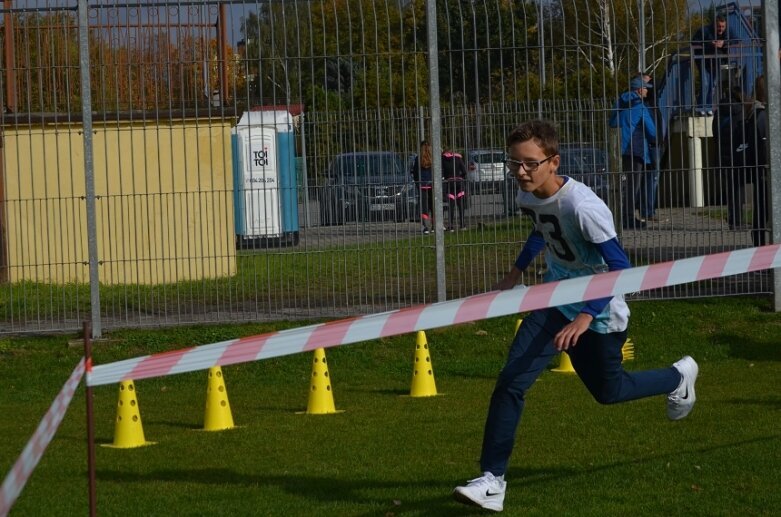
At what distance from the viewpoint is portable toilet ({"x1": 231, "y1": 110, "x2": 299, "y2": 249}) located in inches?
499

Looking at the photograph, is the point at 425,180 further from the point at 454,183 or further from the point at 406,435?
the point at 406,435

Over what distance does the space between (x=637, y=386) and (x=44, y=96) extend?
8.21m

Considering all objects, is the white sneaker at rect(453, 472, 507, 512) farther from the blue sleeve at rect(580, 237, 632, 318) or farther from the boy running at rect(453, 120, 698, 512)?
the blue sleeve at rect(580, 237, 632, 318)

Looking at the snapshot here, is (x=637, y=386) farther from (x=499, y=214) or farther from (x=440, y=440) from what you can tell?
(x=499, y=214)

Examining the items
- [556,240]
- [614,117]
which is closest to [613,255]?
[556,240]

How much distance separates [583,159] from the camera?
42.1ft

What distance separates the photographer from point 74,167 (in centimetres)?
1380

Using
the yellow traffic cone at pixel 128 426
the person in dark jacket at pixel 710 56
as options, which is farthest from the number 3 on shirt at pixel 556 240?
the person in dark jacket at pixel 710 56

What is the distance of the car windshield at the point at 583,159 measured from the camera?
1284 cm

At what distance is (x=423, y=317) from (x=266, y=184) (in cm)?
753

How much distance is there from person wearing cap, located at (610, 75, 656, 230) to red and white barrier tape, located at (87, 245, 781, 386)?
6.98 meters

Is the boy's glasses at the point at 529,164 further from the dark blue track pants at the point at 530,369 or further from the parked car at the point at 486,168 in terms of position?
the parked car at the point at 486,168

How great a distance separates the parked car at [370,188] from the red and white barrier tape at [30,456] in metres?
7.84

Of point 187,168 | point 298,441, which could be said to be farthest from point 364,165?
point 298,441
